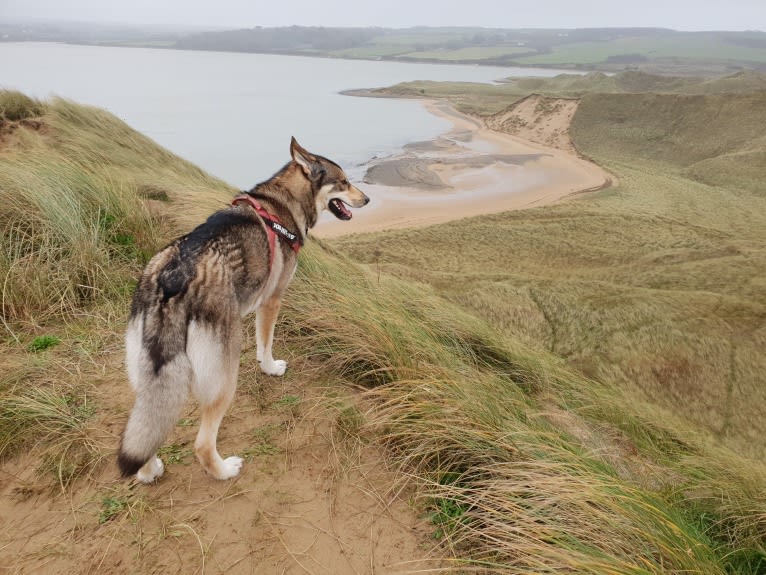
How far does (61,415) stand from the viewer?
3.00 meters

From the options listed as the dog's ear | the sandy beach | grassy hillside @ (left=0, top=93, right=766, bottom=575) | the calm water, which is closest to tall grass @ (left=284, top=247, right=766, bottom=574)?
grassy hillside @ (left=0, top=93, right=766, bottom=575)

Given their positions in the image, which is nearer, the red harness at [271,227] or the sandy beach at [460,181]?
the red harness at [271,227]

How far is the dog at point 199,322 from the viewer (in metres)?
2.20

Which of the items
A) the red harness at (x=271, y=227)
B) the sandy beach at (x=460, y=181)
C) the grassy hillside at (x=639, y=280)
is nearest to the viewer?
the red harness at (x=271, y=227)

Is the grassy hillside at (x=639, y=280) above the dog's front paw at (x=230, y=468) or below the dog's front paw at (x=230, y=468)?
below

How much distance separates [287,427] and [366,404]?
563mm

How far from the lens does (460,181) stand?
2936cm

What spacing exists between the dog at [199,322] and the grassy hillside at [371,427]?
17.1 inches

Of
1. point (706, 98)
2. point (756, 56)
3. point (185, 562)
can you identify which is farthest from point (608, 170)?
point (756, 56)

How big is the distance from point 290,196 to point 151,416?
2100 millimetres

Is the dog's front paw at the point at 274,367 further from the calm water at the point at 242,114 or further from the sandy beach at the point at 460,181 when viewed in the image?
the sandy beach at the point at 460,181

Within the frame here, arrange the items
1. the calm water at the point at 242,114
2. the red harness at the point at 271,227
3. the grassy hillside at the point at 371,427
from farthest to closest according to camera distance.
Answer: the calm water at the point at 242,114, the red harness at the point at 271,227, the grassy hillside at the point at 371,427

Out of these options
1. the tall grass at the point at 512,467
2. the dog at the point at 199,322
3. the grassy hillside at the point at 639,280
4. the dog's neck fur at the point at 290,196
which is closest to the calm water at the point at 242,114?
the grassy hillside at the point at 639,280

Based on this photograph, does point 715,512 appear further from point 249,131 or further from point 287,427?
point 249,131
